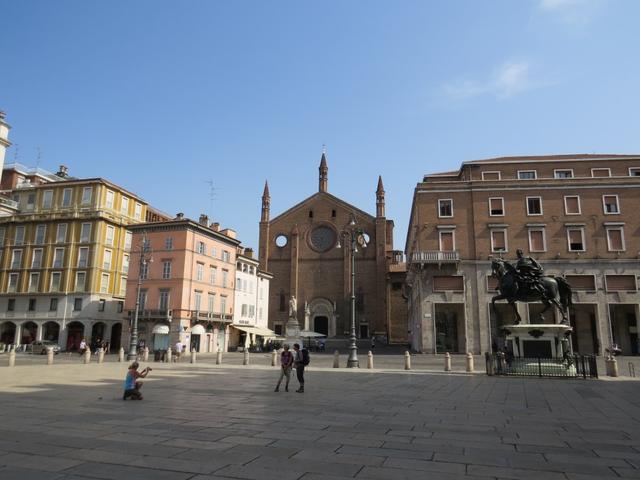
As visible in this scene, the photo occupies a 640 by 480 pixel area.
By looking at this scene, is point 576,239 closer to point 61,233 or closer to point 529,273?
point 529,273

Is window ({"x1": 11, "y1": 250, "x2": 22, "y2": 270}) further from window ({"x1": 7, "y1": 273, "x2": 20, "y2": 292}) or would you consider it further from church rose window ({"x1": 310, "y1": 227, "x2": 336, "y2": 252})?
church rose window ({"x1": 310, "y1": 227, "x2": 336, "y2": 252})

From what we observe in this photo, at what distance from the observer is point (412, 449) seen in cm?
669

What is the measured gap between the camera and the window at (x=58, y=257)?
1866 inches

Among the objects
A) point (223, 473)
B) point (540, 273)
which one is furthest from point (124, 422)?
point (540, 273)

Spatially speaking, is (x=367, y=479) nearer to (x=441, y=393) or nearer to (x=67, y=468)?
(x=67, y=468)

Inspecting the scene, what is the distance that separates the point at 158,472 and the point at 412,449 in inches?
134

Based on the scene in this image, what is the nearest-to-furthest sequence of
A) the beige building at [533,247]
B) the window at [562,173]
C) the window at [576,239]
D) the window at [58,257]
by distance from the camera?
1. the beige building at [533,247]
2. the window at [576,239]
3. the window at [562,173]
4. the window at [58,257]

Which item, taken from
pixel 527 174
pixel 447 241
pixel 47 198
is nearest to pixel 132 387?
pixel 447 241

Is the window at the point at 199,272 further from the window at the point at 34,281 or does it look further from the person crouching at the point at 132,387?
the person crouching at the point at 132,387

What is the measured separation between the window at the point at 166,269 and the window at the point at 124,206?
11.5 metres

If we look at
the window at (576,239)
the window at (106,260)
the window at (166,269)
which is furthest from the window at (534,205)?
the window at (106,260)

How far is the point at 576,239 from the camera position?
38.0 metres

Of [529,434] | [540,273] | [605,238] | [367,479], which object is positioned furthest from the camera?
[605,238]

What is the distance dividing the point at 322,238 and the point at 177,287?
2468 centimetres
